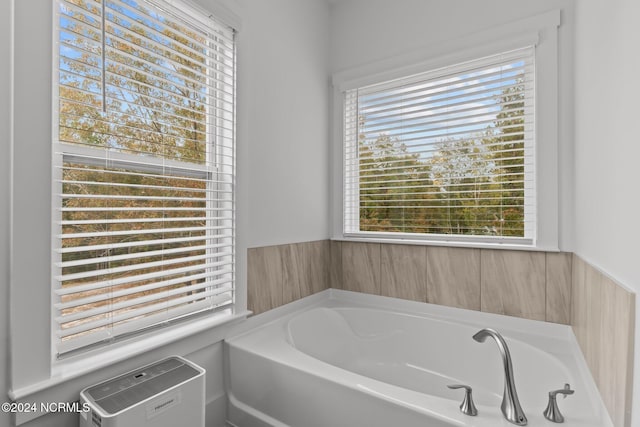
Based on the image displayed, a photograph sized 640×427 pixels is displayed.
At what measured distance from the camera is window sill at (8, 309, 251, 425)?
1098 mm

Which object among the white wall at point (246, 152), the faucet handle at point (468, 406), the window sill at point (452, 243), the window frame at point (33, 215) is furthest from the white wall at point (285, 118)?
the faucet handle at point (468, 406)

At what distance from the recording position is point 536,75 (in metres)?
1.84

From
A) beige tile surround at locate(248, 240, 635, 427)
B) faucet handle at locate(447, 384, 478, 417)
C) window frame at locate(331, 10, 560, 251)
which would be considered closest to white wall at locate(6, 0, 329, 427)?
beige tile surround at locate(248, 240, 635, 427)

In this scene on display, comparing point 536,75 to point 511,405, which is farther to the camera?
point 536,75

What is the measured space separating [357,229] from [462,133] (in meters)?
0.98

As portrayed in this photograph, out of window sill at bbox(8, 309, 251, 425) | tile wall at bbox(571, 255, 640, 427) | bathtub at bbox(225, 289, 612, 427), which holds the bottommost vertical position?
bathtub at bbox(225, 289, 612, 427)

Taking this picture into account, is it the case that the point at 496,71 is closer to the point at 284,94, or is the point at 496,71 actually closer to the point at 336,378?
the point at 284,94

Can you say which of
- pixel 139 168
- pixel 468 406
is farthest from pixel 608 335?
pixel 139 168

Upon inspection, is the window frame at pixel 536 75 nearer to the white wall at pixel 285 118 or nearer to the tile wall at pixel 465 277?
the tile wall at pixel 465 277

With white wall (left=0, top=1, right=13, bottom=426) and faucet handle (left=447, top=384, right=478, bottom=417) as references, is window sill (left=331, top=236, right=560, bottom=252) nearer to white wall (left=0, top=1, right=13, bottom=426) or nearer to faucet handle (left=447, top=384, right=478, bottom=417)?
faucet handle (left=447, top=384, right=478, bottom=417)

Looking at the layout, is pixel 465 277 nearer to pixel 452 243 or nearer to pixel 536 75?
pixel 452 243

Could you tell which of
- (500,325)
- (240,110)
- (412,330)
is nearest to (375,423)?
(412,330)

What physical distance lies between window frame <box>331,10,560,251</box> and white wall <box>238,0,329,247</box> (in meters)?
0.49

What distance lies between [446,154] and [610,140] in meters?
1.09
